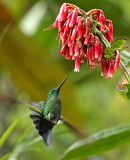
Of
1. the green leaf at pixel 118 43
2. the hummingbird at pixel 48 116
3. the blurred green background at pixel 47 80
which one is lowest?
the blurred green background at pixel 47 80

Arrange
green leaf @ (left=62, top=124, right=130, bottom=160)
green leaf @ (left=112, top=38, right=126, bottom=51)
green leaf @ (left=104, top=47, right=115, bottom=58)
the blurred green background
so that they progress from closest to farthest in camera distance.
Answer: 1. green leaf @ (left=104, top=47, right=115, bottom=58)
2. green leaf @ (left=112, top=38, right=126, bottom=51)
3. green leaf @ (left=62, top=124, right=130, bottom=160)
4. the blurred green background

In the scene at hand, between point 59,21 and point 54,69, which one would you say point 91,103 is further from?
point 59,21

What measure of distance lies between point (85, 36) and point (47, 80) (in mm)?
1823

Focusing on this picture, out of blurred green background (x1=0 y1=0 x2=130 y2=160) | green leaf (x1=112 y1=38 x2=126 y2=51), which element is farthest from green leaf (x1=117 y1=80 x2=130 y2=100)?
blurred green background (x1=0 y1=0 x2=130 y2=160)

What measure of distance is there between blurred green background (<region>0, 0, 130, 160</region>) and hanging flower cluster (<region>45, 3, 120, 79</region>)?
0.95 m

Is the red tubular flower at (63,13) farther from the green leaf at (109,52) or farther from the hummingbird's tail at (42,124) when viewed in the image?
the hummingbird's tail at (42,124)

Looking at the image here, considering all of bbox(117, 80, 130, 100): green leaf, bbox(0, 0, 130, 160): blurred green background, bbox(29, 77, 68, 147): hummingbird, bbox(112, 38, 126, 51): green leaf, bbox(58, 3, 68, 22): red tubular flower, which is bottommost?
bbox(0, 0, 130, 160): blurred green background

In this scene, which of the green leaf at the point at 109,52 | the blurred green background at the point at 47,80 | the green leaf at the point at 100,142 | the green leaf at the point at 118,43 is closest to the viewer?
the green leaf at the point at 109,52

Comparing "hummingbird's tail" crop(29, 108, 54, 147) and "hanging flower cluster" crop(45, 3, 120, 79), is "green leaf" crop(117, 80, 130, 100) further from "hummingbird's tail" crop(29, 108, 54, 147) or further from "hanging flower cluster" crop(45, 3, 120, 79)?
"hummingbird's tail" crop(29, 108, 54, 147)

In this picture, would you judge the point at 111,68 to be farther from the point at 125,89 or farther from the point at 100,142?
the point at 100,142

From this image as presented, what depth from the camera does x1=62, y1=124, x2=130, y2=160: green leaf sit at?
2180 millimetres

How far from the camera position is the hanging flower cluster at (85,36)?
1697 millimetres

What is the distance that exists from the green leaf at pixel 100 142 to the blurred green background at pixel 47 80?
1.38 feet

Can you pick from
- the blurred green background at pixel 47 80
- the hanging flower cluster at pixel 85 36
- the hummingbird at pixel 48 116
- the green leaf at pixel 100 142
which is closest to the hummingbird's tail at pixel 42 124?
the hummingbird at pixel 48 116
